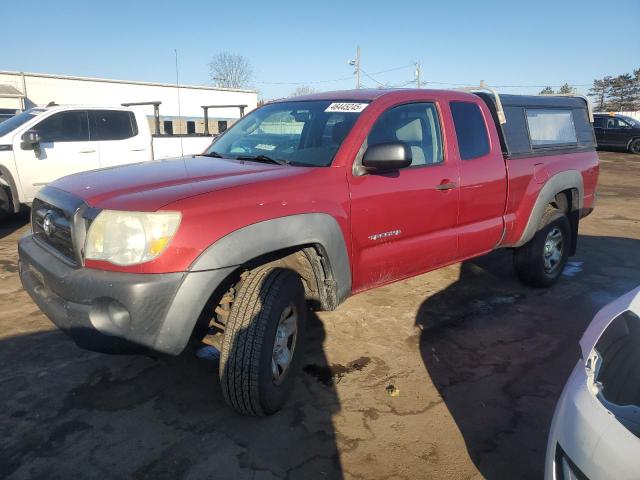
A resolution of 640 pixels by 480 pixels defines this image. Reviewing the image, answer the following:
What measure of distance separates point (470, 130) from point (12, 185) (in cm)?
644

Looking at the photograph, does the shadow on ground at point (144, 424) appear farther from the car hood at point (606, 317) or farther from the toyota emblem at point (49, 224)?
the car hood at point (606, 317)

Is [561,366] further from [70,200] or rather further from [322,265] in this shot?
[70,200]

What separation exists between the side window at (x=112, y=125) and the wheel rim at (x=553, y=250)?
6.72m

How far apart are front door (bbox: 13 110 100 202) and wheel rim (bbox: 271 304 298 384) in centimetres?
592

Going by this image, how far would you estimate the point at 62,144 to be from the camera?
752 cm

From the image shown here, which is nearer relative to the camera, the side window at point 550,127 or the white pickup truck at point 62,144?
the side window at point 550,127

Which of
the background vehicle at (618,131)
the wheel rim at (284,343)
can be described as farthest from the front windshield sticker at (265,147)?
the background vehicle at (618,131)

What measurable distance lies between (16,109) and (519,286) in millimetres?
22706

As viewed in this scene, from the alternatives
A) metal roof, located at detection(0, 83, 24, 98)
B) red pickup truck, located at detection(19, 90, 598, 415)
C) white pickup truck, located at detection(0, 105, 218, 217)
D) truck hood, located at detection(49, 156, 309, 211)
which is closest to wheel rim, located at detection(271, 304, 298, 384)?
red pickup truck, located at detection(19, 90, 598, 415)

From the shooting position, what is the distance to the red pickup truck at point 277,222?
7.75ft

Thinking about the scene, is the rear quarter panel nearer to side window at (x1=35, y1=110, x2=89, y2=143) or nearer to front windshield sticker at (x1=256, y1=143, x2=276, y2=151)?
front windshield sticker at (x1=256, y1=143, x2=276, y2=151)

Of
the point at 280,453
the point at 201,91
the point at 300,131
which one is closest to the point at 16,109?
the point at 201,91

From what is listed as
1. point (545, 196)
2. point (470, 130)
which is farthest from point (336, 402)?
point (545, 196)

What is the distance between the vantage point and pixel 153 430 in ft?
8.79
